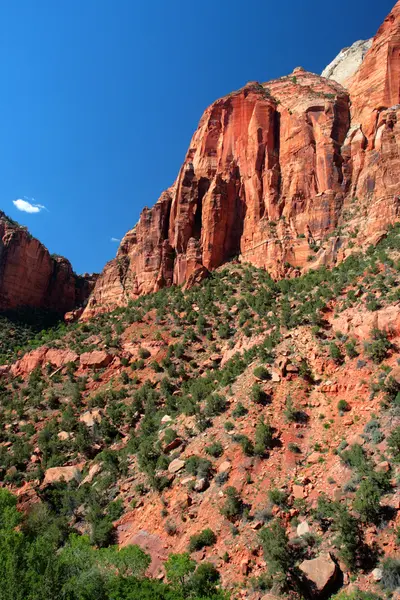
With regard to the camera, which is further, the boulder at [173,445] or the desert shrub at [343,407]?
the boulder at [173,445]

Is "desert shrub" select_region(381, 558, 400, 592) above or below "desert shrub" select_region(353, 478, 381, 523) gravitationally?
below

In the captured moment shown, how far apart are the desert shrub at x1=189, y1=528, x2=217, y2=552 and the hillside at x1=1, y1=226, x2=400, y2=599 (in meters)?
0.06

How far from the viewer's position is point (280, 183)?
51.7 metres

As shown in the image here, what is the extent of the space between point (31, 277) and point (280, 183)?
50404mm

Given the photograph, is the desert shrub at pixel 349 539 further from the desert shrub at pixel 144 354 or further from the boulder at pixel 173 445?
the desert shrub at pixel 144 354

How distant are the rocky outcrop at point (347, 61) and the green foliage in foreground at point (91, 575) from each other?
9167cm

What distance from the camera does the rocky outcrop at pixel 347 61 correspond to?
8669 cm

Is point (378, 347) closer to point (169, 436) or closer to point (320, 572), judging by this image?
point (320, 572)

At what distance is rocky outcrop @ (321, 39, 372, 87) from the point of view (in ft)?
284

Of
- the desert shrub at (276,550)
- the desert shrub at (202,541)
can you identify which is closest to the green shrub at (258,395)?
the desert shrub at (202,541)

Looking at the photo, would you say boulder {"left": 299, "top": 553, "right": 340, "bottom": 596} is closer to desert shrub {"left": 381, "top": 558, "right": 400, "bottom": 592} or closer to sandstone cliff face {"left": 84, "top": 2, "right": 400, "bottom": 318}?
desert shrub {"left": 381, "top": 558, "right": 400, "bottom": 592}

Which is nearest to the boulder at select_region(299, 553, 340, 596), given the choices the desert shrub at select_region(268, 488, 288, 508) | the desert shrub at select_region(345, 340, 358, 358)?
the desert shrub at select_region(268, 488, 288, 508)

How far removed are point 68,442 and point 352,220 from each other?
111ft

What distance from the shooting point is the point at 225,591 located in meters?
16.9
